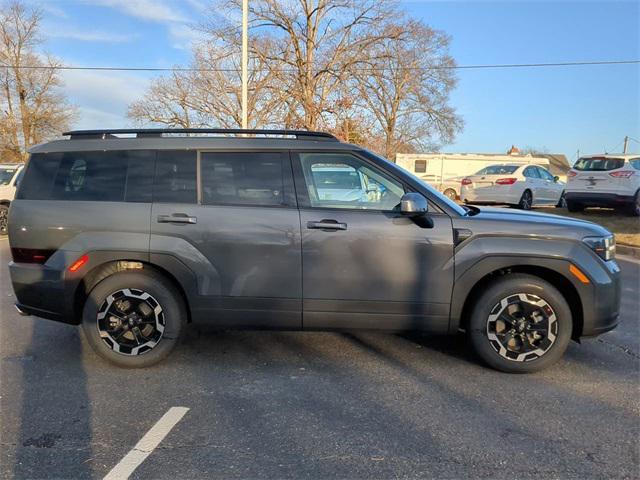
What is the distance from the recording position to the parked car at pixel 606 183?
1183 cm

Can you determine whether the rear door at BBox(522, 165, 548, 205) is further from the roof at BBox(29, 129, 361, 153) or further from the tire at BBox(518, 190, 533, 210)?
the roof at BBox(29, 129, 361, 153)

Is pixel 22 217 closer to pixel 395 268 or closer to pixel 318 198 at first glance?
pixel 318 198

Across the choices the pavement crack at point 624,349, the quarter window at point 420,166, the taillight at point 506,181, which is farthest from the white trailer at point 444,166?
the pavement crack at point 624,349

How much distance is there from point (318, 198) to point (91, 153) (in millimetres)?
1906

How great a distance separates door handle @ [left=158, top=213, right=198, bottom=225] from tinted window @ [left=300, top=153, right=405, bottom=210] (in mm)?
955

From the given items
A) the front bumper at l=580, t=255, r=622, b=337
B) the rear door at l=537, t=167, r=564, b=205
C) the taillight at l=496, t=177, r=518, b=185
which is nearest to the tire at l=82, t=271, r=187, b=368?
the front bumper at l=580, t=255, r=622, b=337

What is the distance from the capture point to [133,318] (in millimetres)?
3840

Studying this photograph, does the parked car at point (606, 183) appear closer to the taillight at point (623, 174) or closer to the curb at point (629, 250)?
the taillight at point (623, 174)

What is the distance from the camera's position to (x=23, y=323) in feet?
16.5

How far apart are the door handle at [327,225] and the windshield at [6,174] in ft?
38.7

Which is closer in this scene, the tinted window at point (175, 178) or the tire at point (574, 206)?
the tinted window at point (175, 178)

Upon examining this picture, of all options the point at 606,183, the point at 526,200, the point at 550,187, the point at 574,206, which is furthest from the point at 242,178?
the point at 550,187

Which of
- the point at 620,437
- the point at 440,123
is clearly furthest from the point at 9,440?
the point at 440,123

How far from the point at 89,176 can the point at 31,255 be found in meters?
0.78
